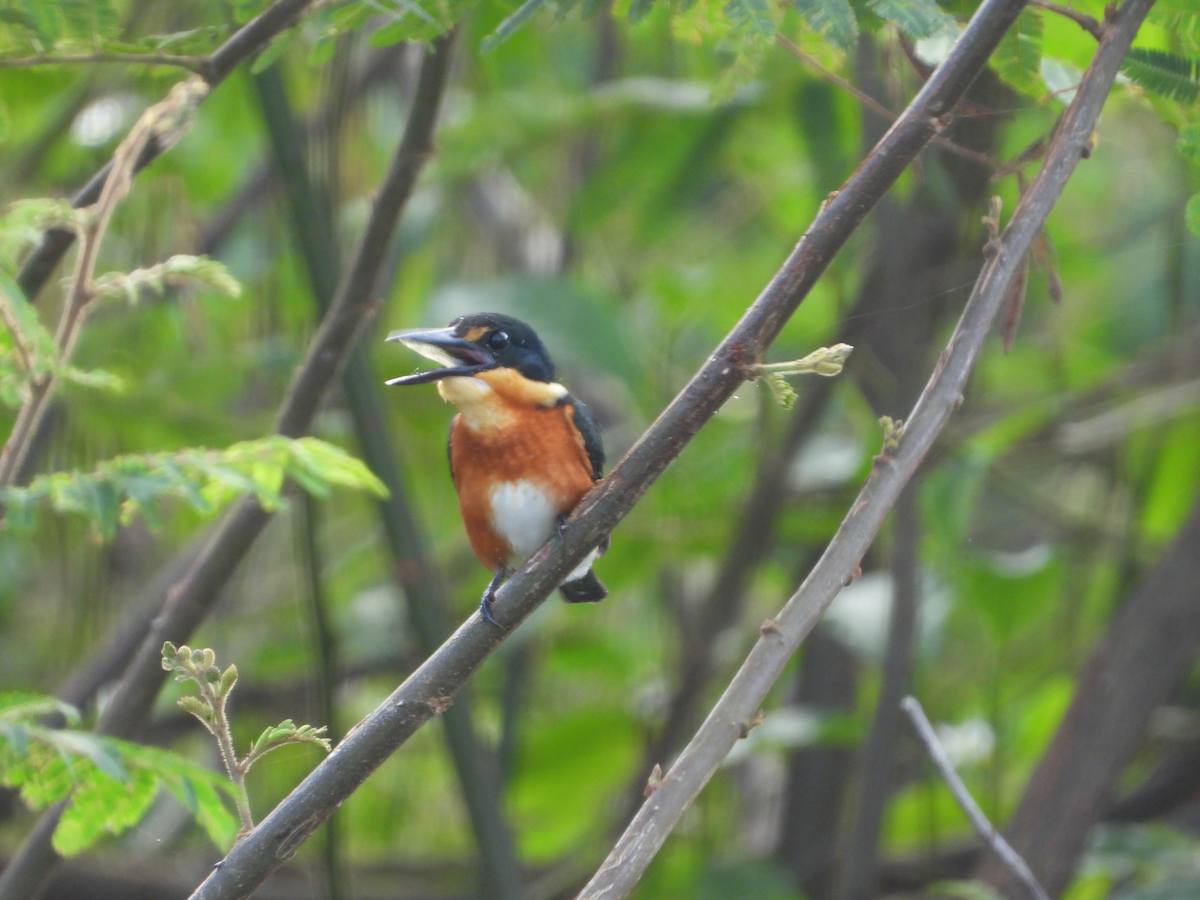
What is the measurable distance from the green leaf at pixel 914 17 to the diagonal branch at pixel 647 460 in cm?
8

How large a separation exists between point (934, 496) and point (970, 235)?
691mm

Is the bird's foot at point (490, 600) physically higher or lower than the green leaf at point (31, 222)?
lower

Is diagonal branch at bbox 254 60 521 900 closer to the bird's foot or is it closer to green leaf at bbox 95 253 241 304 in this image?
the bird's foot

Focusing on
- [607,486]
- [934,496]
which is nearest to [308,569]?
[607,486]

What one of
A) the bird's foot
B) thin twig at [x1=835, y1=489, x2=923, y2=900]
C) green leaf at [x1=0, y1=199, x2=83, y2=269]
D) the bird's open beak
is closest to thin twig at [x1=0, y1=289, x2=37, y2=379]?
green leaf at [x1=0, y1=199, x2=83, y2=269]

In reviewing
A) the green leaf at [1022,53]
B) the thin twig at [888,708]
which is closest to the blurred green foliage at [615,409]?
the thin twig at [888,708]

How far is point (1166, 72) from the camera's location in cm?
167

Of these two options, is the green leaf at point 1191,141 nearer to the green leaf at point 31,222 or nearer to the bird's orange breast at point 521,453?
the bird's orange breast at point 521,453

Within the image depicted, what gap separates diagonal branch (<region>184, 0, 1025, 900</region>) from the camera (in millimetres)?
1341

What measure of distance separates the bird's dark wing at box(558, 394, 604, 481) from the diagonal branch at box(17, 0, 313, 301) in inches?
33.9

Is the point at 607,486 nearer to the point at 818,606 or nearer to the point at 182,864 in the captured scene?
the point at 818,606

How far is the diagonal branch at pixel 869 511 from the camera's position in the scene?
1.26 meters

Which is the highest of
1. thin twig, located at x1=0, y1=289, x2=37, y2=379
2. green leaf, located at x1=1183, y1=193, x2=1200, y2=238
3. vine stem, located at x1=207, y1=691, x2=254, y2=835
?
green leaf, located at x1=1183, y1=193, x2=1200, y2=238

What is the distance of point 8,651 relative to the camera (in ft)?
15.2
